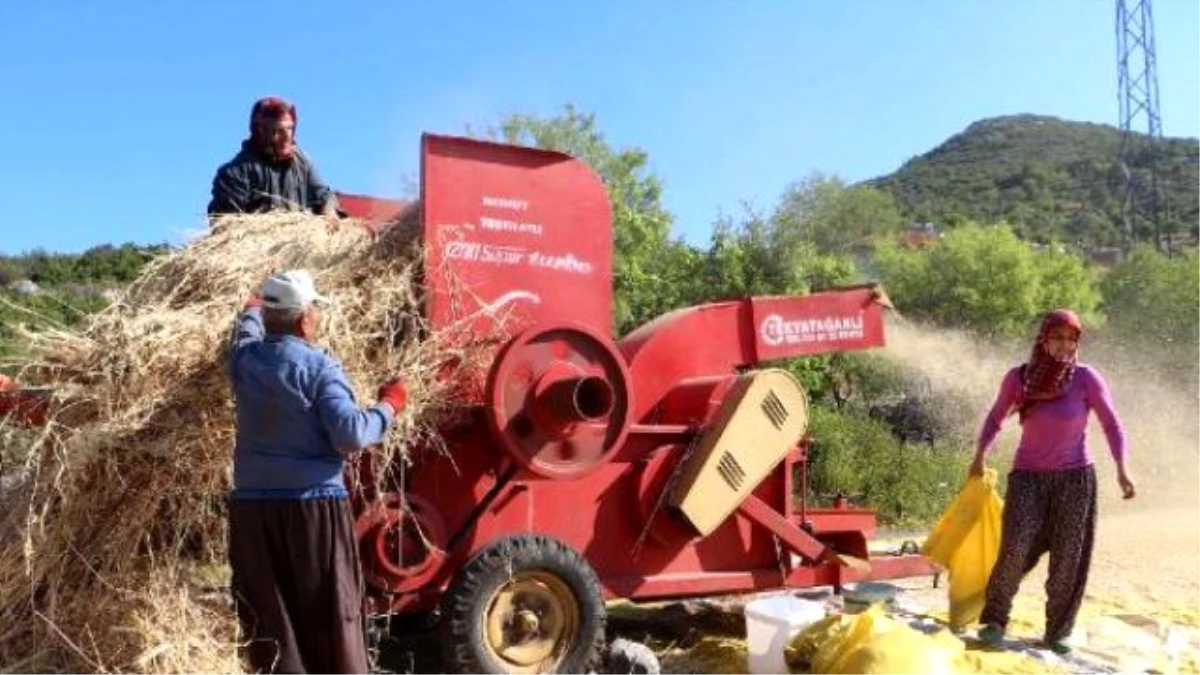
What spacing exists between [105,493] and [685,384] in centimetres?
282

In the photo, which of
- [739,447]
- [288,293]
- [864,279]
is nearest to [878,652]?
[739,447]

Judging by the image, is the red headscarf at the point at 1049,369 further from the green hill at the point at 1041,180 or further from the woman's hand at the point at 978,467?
the green hill at the point at 1041,180

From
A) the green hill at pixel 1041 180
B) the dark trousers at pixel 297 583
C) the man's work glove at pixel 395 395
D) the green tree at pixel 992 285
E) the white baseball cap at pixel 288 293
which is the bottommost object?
the dark trousers at pixel 297 583

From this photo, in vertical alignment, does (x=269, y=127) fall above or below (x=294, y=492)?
above

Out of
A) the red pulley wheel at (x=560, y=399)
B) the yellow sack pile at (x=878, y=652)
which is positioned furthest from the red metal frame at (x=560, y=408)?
the yellow sack pile at (x=878, y=652)

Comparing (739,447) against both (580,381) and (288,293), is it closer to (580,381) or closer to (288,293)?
(580,381)

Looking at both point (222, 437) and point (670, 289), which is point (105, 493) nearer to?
point (222, 437)

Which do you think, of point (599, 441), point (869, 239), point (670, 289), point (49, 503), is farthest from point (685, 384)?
point (869, 239)

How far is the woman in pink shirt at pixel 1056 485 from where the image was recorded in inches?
250

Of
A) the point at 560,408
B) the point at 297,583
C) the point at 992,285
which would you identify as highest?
the point at 992,285

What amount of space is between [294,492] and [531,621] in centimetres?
149

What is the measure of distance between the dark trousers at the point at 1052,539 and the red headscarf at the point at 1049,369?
43 centimetres

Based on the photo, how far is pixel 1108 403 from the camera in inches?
251

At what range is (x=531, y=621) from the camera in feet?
17.3
